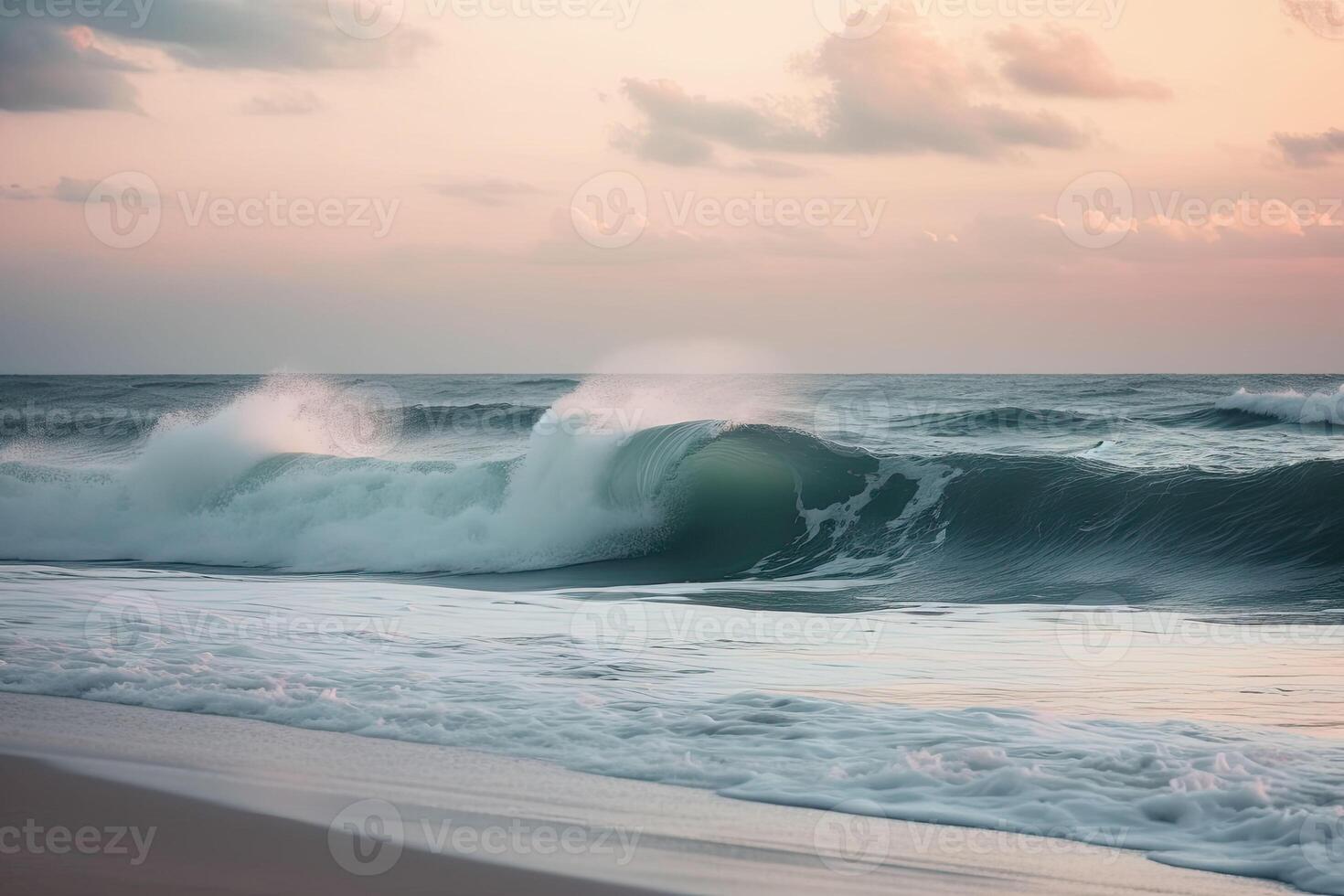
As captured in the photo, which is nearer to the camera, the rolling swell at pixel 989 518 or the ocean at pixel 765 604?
the ocean at pixel 765 604

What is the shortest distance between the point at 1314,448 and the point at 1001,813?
65.3 feet

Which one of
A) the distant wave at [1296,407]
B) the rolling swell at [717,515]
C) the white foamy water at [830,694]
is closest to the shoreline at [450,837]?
the white foamy water at [830,694]

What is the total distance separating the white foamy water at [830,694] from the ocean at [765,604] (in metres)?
0.02

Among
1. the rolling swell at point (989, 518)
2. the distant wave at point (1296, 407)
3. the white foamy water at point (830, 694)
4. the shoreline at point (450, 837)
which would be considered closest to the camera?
the shoreline at point (450, 837)

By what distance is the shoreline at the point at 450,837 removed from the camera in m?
3.58

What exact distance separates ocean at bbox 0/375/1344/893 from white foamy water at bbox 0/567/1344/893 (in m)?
0.02

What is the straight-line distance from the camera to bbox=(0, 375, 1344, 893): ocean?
186 inches

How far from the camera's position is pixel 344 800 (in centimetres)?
441

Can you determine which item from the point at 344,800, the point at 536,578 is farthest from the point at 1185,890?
the point at 536,578

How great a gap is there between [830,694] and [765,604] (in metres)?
4.60

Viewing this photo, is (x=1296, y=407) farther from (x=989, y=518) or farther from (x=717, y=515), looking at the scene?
(x=717, y=515)

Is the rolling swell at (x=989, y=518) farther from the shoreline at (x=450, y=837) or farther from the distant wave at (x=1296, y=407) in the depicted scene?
the distant wave at (x=1296, y=407)

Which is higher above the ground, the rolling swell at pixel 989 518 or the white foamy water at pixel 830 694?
the rolling swell at pixel 989 518

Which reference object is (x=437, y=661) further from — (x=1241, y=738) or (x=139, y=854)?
(x=1241, y=738)
